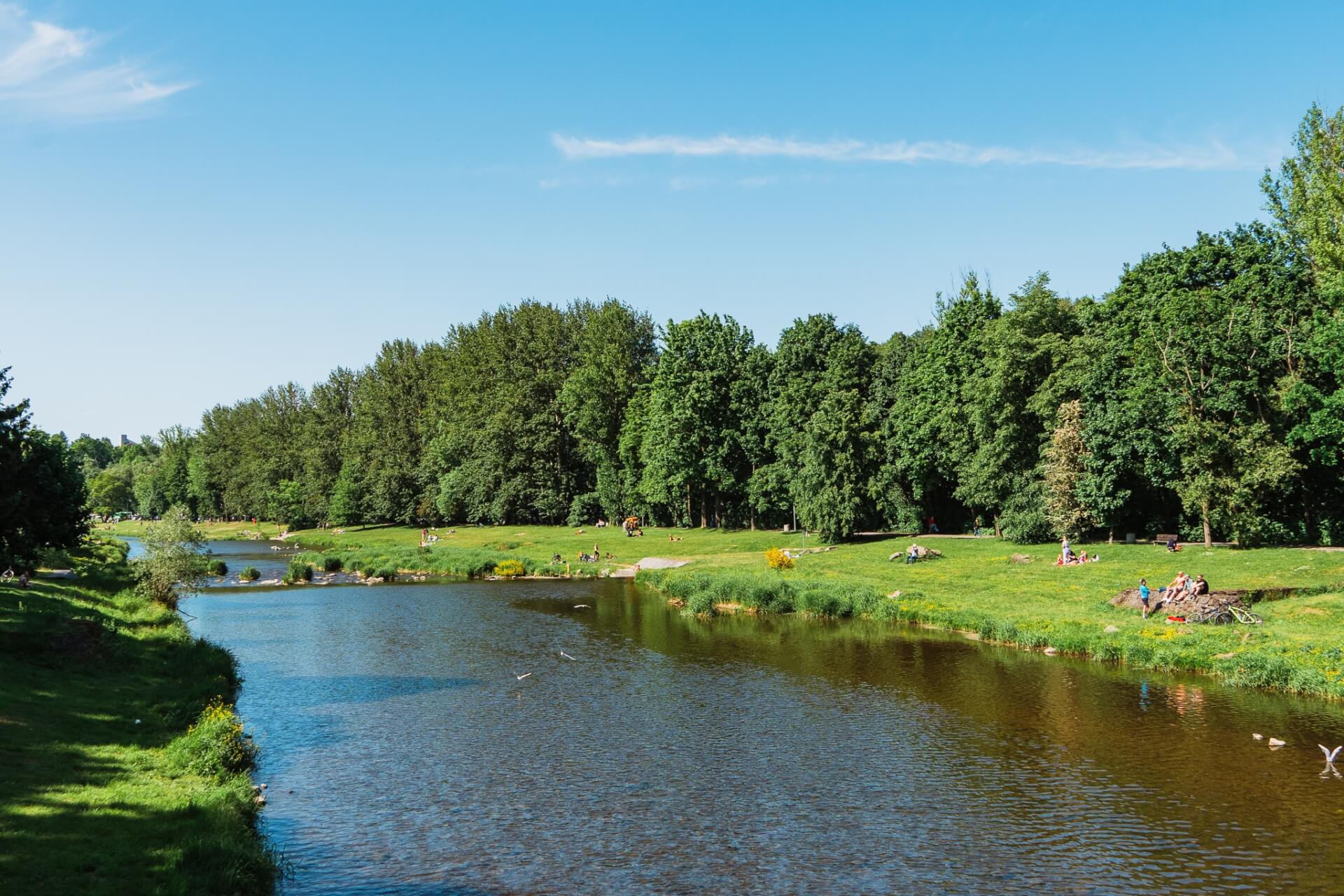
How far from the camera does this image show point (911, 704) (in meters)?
34.6

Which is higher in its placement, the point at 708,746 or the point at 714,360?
the point at 714,360

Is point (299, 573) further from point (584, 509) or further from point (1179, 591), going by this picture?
point (1179, 591)

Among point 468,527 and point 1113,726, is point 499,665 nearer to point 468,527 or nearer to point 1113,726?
point 1113,726

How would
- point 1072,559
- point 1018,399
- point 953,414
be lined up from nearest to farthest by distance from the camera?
point 1072,559 → point 1018,399 → point 953,414

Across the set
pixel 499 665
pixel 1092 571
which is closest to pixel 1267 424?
pixel 1092 571

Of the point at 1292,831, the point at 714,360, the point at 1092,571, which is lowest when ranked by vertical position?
the point at 1292,831

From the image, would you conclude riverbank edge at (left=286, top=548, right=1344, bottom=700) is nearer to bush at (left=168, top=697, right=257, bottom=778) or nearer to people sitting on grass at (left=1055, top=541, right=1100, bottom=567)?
people sitting on grass at (left=1055, top=541, right=1100, bottom=567)

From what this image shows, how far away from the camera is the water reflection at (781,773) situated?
67.8 ft

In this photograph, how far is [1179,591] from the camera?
140 feet

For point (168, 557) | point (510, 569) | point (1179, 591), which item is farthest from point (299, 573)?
point (1179, 591)

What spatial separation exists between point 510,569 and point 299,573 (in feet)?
63.3

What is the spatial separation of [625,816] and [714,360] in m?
79.8

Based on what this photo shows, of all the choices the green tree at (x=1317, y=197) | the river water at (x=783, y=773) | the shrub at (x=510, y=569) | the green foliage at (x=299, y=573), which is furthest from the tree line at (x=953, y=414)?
the green foliage at (x=299, y=573)

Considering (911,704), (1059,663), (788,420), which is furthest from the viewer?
(788,420)
